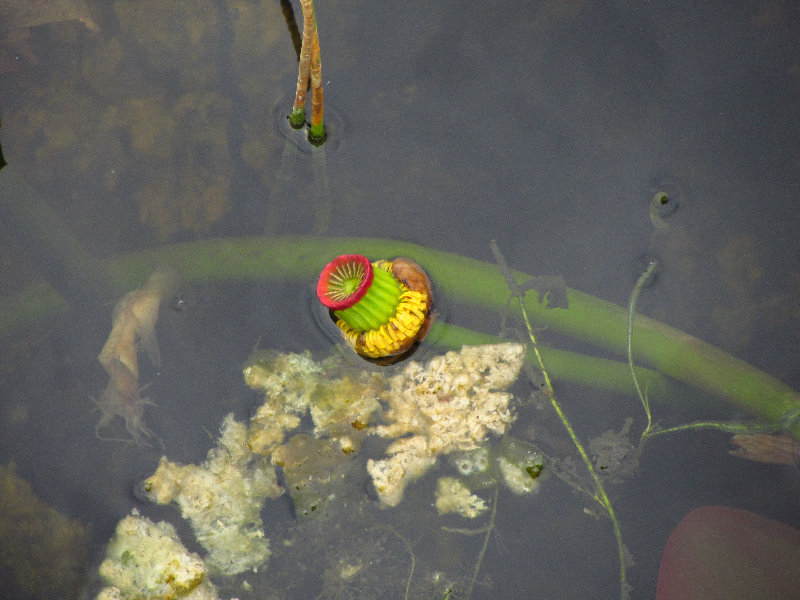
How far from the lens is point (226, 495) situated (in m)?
2.56

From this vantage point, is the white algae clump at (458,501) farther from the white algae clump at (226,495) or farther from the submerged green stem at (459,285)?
the submerged green stem at (459,285)

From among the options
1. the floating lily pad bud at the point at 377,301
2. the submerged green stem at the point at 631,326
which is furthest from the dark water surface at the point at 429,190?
the floating lily pad bud at the point at 377,301

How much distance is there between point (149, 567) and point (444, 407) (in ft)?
4.71

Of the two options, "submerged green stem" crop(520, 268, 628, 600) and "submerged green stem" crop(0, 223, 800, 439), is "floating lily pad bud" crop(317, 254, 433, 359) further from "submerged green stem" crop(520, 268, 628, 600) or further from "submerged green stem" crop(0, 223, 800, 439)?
"submerged green stem" crop(520, 268, 628, 600)

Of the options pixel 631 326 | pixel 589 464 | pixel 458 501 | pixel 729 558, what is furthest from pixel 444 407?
pixel 729 558

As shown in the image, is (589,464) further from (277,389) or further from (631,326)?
(277,389)

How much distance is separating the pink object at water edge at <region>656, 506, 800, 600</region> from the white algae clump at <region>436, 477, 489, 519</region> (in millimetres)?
818

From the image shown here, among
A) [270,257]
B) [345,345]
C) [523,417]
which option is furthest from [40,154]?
[523,417]

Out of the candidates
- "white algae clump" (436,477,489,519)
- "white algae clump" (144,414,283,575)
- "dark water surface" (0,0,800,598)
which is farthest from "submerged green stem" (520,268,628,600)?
"white algae clump" (144,414,283,575)

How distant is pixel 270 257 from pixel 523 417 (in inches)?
53.9

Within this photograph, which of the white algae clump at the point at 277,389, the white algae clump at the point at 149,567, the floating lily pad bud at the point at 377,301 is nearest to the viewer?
the floating lily pad bud at the point at 377,301

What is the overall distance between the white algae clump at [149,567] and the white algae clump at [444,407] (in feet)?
2.87

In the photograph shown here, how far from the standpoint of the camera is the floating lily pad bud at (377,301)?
2.38 meters

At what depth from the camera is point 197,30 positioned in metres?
2.90
